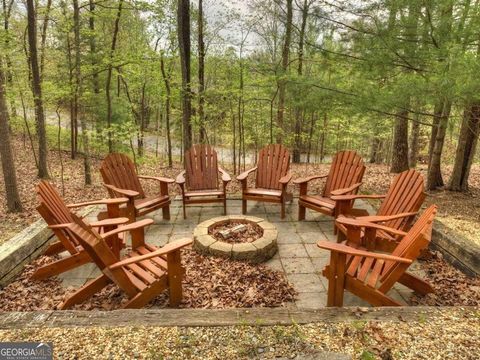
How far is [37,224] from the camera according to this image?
131 inches

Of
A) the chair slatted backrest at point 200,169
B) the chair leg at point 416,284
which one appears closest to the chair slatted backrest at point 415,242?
the chair leg at point 416,284

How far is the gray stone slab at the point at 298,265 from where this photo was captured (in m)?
2.85

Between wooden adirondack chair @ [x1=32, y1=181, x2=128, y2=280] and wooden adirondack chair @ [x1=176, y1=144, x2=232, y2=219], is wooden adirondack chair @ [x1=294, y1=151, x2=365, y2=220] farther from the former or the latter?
wooden adirondack chair @ [x1=32, y1=181, x2=128, y2=280]

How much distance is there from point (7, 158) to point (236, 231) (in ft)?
11.1

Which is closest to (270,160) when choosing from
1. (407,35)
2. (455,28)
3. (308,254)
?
(308,254)

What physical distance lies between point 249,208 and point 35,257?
270 cm

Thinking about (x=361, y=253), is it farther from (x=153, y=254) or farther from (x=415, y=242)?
(x=153, y=254)

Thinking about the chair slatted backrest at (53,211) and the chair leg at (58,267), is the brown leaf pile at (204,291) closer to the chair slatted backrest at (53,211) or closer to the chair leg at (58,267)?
the chair leg at (58,267)

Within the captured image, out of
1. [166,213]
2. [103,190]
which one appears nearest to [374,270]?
[166,213]

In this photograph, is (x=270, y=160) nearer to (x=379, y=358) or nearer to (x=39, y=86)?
(x=379, y=358)

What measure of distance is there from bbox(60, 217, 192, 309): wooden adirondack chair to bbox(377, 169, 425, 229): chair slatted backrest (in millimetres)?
2101

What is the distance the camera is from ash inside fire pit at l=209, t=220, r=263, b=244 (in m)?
3.30

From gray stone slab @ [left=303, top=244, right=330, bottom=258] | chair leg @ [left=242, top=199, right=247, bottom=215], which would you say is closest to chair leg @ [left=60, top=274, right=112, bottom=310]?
gray stone slab @ [left=303, top=244, right=330, bottom=258]

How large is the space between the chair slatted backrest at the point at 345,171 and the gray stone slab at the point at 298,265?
1333 millimetres
